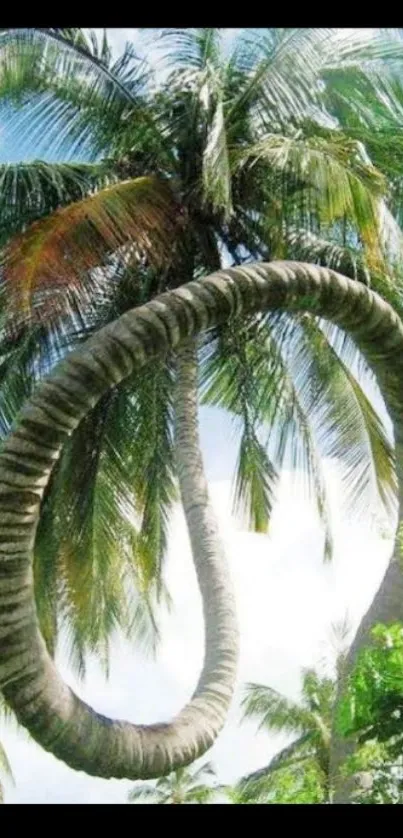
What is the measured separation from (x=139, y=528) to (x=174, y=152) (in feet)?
11.0

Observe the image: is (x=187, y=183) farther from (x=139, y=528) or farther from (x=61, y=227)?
(x=139, y=528)

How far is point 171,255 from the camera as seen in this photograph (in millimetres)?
9359

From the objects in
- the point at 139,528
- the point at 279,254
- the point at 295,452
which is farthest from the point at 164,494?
the point at 279,254

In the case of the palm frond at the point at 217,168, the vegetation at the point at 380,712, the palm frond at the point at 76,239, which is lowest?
the vegetation at the point at 380,712

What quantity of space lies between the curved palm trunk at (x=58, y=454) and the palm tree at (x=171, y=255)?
3.83ft

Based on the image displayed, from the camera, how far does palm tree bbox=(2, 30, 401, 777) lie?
8250mm

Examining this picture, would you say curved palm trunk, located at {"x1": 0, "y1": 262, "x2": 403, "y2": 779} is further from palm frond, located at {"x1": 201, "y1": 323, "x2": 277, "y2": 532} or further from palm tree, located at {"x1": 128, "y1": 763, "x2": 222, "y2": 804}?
palm tree, located at {"x1": 128, "y1": 763, "x2": 222, "y2": 804}

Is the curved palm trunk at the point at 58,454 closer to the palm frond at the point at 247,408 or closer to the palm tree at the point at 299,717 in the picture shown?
the palm frond at the point at 247,408

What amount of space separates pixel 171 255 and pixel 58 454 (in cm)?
385

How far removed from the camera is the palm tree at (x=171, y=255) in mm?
8250

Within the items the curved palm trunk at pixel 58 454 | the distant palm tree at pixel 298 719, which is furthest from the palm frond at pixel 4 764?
the curved palm trunk at pixel 58 454

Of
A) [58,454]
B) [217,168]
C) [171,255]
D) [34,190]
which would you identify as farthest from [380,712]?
[34,190]

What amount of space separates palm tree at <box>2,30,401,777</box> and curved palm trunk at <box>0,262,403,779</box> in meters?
1.17

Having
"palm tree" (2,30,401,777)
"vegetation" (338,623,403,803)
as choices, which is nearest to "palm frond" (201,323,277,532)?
"palm tree" (2,30,401,777)
